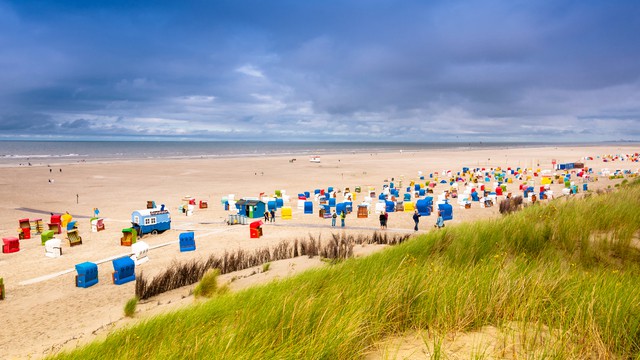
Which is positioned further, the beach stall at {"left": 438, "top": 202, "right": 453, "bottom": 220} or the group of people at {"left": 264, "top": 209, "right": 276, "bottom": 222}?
the group of people at {"left": 264, "top": 209, "right": 276, "bottom": 222}

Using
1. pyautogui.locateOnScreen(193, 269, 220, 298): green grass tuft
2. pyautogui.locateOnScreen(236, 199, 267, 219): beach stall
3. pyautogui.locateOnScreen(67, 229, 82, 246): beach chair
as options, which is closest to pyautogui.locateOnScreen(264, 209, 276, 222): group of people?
pyautogui.locateOnScreen(236, 199, 267, 219): beach stall

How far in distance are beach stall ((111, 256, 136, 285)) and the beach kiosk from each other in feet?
20.6

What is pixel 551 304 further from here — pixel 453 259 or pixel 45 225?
pixel 45 225

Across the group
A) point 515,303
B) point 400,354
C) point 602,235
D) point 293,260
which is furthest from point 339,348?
point 293,260

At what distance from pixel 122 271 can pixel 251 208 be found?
33.1 ft

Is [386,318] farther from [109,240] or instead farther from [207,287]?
[109,240]

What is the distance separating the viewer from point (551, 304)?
12.0 ft

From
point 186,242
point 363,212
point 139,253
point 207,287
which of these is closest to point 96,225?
point 186,242

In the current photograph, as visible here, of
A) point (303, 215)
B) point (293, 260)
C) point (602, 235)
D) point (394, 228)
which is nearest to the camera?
point (602, 235)

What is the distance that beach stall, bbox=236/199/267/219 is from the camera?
20422 mm

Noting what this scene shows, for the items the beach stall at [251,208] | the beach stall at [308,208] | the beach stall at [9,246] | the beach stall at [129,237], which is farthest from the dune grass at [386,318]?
the beach stall at [308,208]

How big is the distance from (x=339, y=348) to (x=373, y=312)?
71 centimetres

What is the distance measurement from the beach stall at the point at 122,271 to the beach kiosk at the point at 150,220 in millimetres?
6269

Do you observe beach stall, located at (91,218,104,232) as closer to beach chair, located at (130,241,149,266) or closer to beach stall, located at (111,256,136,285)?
beach chair, located at (130,241,149,266)
